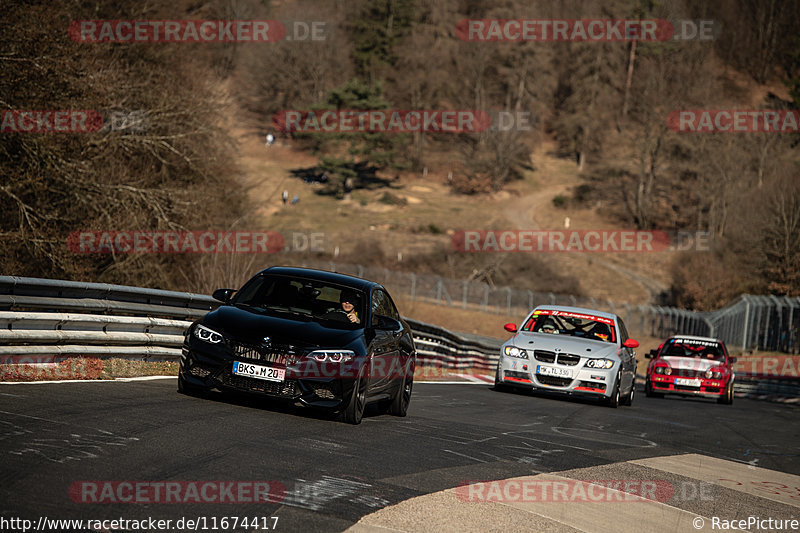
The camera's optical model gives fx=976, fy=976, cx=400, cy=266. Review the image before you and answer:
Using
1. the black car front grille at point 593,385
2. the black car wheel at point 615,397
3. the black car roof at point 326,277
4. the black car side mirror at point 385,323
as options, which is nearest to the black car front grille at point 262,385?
the black car side mirror at point 385,323

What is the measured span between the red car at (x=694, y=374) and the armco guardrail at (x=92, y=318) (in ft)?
41.4

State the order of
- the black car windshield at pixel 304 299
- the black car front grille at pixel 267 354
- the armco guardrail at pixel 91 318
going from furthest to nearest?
the armco guardrail at pixel 91 318, the black car windshield at pixel 304 299, the black car front grille at pixel 267 354

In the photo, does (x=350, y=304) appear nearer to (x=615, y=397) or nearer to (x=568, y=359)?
(x=568, y=359)

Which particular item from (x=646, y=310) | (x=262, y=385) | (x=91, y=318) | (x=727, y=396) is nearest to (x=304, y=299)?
(x=262, y=385)

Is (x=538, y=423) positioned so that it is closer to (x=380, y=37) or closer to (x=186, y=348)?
(x=186, y=348)

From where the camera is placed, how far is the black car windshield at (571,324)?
18.0 metres

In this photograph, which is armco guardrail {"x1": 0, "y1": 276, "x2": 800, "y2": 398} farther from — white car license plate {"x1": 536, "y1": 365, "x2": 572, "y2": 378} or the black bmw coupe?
white car license plate {"x1": 536, "y1": 365, "x2": 572, "y2": 378}

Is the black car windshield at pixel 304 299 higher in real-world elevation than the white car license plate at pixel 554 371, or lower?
higher

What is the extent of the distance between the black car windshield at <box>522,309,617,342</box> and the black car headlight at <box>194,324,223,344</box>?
944 cm

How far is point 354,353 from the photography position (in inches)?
389

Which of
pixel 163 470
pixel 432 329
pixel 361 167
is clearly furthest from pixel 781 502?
pixel 361 167

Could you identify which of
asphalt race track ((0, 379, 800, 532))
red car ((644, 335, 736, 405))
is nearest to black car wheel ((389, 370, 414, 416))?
asphalt race track ((0, 379, 800, 532))

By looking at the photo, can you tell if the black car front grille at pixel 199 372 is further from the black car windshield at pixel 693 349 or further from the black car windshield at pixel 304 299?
the black car windshield at pixel 693 349

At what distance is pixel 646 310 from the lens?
59625 mm
